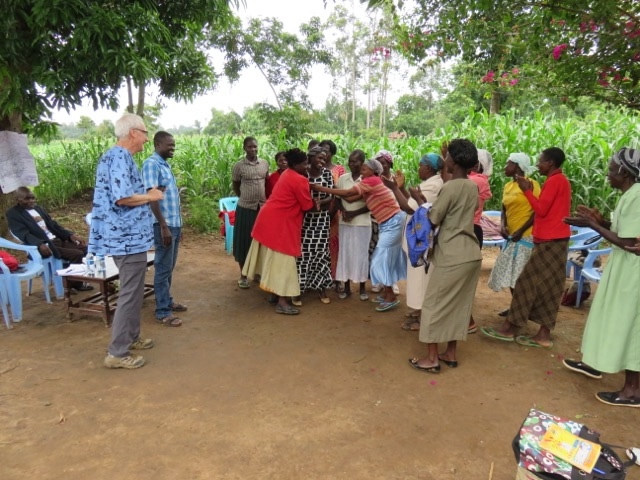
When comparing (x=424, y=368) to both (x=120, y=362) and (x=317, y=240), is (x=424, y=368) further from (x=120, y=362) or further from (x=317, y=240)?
(x=120, y=362)

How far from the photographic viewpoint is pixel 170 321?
14.7 ft

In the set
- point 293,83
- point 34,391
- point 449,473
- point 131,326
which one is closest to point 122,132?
point 131,326

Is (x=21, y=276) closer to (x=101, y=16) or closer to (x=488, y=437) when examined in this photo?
(x=101, y=16)

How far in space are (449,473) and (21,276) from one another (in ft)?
13.1

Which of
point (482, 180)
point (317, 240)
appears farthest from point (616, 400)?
point (317, 240)

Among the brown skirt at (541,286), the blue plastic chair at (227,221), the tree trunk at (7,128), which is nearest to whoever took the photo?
the brown skirt at (541,286)

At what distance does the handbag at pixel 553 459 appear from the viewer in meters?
1.97

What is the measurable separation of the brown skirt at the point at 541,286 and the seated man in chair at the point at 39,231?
446 cm

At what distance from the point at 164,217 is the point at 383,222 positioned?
84.6 inches

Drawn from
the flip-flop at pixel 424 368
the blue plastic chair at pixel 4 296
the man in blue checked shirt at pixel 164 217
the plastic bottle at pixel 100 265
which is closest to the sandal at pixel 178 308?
the man in blue checked shirt at pixel 164 217

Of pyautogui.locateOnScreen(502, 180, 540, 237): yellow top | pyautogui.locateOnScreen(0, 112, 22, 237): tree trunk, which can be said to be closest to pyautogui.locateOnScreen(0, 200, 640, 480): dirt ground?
pyautogui.locateOnScreen(502, 180, 540, 237): yellow top

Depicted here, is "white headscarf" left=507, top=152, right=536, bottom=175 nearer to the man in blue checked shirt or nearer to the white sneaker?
the man in blue checked shirt

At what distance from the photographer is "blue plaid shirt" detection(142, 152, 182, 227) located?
159 inches

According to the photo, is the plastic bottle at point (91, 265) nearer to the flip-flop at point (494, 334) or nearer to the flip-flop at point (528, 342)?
the flip-flop at point (494, 334)
